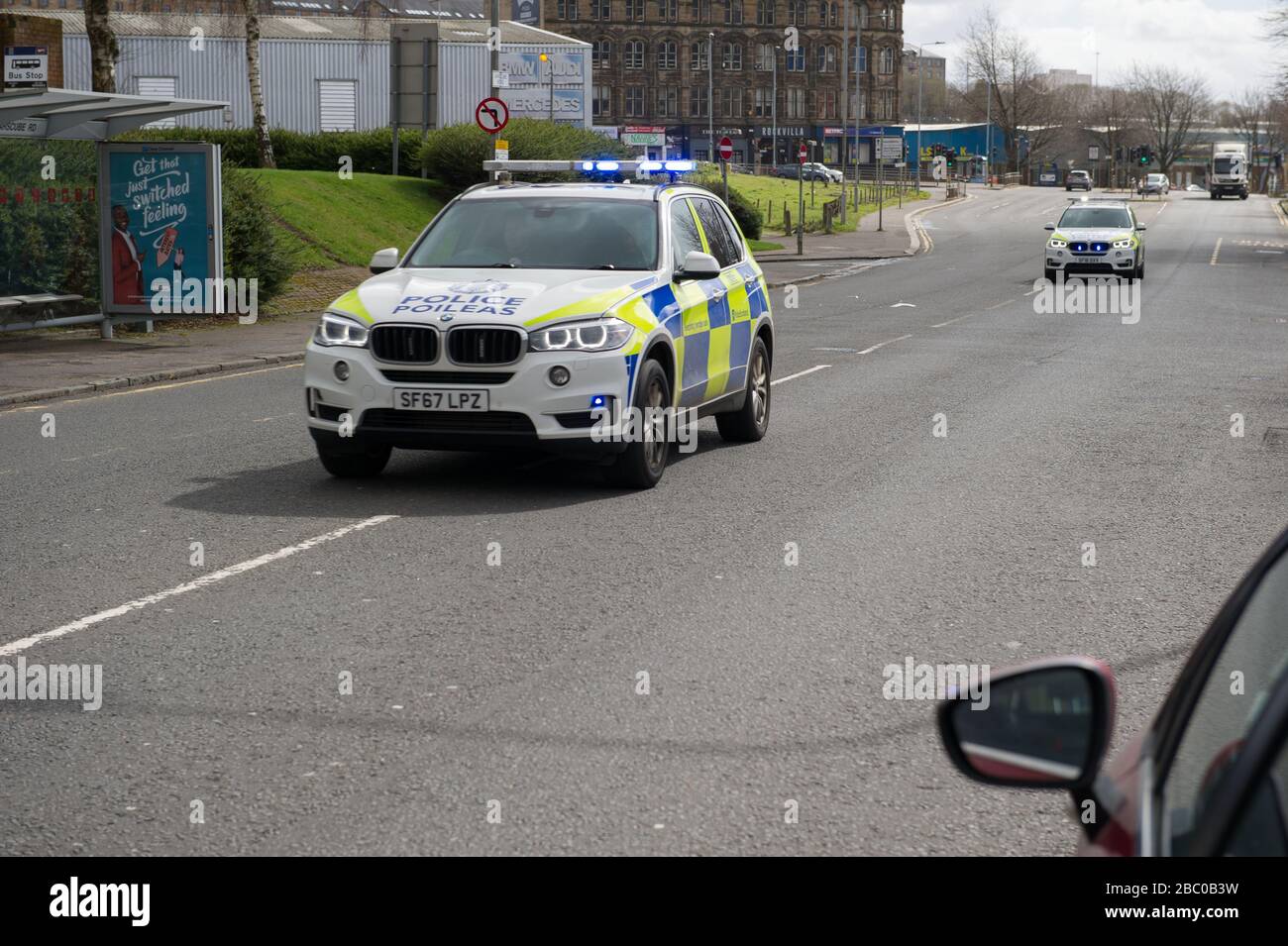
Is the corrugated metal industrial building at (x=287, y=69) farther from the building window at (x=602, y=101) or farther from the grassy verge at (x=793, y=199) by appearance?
the building window at (x=602, y=101)

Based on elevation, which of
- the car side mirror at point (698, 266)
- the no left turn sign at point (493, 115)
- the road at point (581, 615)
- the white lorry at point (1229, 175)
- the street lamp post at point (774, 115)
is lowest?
the road at point (581, 615)

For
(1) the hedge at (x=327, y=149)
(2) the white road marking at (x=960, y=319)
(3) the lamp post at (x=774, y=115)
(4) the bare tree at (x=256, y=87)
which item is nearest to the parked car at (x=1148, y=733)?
(2) the white road marking at (x=960, y=319)

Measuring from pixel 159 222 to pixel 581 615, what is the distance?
50.2 ft

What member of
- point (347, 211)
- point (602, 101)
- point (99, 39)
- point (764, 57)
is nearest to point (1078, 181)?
point (764, 57)

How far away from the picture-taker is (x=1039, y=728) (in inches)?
94.7

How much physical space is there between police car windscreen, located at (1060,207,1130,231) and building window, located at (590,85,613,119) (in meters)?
92.8

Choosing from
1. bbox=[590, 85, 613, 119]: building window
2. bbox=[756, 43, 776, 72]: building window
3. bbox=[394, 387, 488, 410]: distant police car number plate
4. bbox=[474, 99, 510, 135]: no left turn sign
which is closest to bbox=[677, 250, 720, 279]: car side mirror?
bbox=[394, 387, 488, 410]: distant police car number plate

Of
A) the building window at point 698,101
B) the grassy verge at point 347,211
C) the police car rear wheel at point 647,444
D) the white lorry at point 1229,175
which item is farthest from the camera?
the building window at point 698,101

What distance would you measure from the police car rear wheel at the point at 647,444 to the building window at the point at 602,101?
118005 mm

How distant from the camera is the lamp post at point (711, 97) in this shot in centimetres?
11726

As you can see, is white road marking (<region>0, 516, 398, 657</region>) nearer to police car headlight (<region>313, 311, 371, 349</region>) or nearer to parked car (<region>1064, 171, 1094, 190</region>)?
police car headlight (<region>313, 311, 371, 349</region>)
